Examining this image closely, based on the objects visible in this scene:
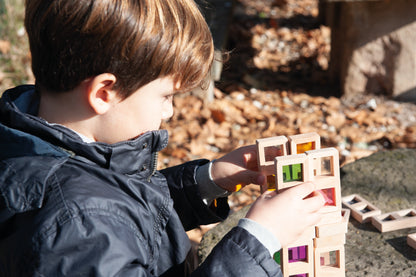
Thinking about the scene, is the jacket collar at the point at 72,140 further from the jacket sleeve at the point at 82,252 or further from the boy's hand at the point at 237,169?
the boy's hand at the point at 237,169

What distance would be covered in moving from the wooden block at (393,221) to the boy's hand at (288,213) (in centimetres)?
59

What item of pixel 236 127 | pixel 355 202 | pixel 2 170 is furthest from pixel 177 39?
pixel 236 127

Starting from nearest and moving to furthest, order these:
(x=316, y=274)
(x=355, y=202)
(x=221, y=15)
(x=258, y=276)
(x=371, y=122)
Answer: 1. (x=258, y=276)
2. (x=316, y=274)
3. (x=355, y=202)
4. (x=371, y=122)
5. (x=221, y=15)

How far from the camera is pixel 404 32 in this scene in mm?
3748

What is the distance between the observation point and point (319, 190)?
4.72ft

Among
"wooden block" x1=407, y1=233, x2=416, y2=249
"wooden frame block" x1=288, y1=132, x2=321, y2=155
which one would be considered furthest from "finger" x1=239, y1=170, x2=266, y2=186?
"wooden block" x1=407, y1=233, x2=416, y2=249

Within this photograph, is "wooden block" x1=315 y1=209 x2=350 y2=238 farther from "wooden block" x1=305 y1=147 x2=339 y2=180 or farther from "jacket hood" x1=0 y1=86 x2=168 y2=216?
"jacket hood" x1=0 y1=86 x2=168 y2=216

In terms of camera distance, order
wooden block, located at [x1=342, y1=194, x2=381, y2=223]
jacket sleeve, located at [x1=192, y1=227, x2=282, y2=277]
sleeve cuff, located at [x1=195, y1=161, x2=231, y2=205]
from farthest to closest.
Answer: wooden block, located at [x1=342, y1=194, x2=381, y2=223] < sleeve cuff, located at [x1=195, y1=161, x2=231, y2=205] < jacket sleeve, located at [x1=192, y1=227, x2=282, y2=277]

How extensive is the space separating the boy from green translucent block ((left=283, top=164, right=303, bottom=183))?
0.05m

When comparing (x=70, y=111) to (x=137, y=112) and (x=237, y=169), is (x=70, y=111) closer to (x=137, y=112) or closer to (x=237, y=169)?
(x=137, y=112)

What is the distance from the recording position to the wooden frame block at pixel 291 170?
1.32 meters

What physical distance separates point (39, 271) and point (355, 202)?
1319 mm

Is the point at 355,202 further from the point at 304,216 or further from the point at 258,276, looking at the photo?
the point at 258,276

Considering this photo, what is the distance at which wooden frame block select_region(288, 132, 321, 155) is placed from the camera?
143 centimetres
